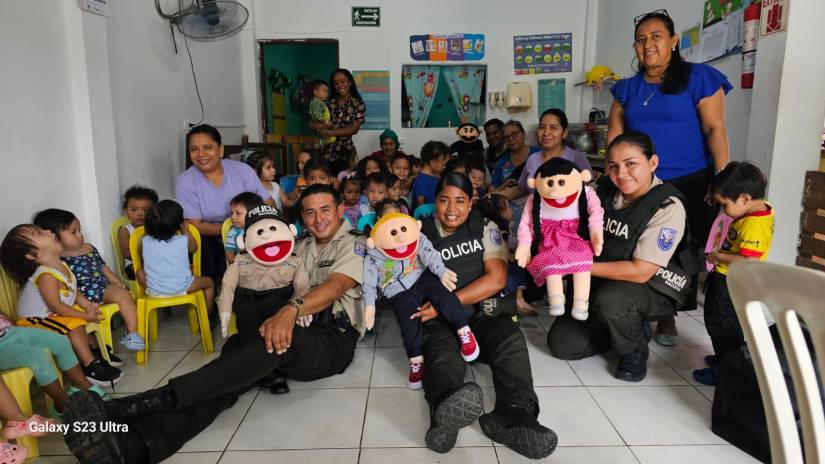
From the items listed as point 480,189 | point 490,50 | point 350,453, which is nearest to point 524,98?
point 490,50

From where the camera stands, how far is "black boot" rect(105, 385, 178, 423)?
1.53m

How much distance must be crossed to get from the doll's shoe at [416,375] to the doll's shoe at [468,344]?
18cm

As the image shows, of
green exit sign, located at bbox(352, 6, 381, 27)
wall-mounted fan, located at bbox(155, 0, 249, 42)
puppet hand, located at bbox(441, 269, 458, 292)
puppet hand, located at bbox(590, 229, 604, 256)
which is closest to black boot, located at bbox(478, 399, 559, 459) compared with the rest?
puppet hand, located at bbox(441, 269, 458, 292)

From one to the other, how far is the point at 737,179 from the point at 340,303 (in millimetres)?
1696

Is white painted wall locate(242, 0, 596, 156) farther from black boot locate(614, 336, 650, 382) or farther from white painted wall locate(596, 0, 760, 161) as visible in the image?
black boot locate(614, 336, 650, 382)

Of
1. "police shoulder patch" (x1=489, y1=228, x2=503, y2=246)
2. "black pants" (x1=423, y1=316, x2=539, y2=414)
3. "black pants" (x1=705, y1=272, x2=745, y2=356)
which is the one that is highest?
"police shoulder patch" (x1=489, y1=228, x2=503, y2=246)

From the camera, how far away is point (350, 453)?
1.66m

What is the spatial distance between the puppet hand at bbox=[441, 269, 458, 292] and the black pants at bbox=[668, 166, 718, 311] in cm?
110

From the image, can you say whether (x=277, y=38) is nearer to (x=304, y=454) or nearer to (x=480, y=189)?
(x=480, y=189)

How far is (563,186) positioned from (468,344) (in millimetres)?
735

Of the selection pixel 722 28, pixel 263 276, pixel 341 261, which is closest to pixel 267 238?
pixel 263 276

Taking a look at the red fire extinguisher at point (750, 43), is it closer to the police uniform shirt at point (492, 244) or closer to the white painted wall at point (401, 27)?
the police uniform shirt at point (492, 244)

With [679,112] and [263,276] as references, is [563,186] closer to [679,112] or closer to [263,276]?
[679,112]

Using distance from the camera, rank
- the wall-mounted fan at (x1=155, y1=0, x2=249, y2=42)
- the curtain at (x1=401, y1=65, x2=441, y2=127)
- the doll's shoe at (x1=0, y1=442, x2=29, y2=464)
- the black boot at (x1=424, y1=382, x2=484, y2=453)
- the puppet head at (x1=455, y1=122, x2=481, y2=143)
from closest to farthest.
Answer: the doll's shoe at (x1=0, y1=442, x2=29, y2=464) → the black boot at (x1=424, y1=382, x2=484, y2=453) → the wall-mounted fan at (x1=155, y1=0, x2=249, y2=42) → the puppet head at (x1=455, y1=122, x2=481, y2=143) → the curtain at (x1=401, y1=65, x2=441, y2=127)
